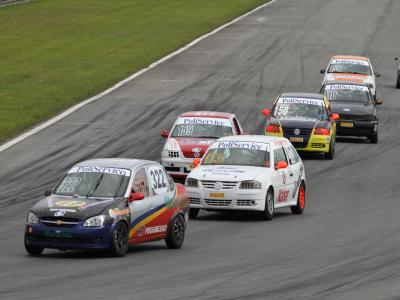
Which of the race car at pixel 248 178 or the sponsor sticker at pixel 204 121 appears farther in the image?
the sponsor sticker at pixel 204 121

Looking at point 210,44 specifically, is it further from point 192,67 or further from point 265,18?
point 265,18

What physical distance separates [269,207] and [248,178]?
2.60ft

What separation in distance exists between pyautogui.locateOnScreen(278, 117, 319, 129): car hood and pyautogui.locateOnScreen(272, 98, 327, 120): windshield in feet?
0.77

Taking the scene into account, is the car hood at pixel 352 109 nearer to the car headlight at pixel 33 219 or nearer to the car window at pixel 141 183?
the car window at pixel 141 183

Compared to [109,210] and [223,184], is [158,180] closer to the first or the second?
[109,210]

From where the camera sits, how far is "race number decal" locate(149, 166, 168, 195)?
19516 millimetres

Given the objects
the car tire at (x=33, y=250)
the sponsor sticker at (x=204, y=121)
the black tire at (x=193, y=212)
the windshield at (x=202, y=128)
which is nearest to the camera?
the car tire at (x=33, y=250)

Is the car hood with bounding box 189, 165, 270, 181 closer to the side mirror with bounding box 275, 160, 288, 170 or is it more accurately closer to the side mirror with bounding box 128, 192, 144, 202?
the side mirror with bounding box 275, 160, 288, 170

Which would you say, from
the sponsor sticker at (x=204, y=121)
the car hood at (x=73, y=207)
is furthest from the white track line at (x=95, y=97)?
the car hood at (x=73, y=207)

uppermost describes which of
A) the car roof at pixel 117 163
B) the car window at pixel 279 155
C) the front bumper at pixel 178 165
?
the car roof at pixel 117 163

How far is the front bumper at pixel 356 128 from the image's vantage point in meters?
38.1

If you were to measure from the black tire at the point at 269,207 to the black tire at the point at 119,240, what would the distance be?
5.92 meters

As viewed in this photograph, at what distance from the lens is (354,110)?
3878cm

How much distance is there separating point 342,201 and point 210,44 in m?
34.6
